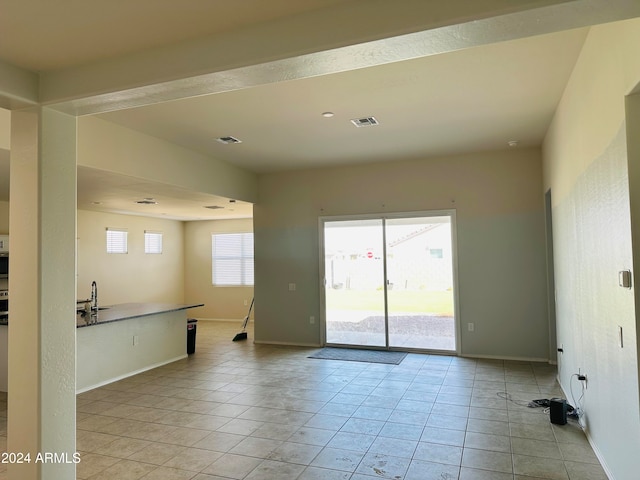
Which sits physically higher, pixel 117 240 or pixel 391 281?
pixel 117 240

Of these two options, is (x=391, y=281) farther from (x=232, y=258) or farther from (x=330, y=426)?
(x=232, y=258)

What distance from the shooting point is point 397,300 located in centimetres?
669

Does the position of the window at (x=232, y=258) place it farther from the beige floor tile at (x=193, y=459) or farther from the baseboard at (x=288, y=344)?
the beige floor tile at (x=193, y=459)

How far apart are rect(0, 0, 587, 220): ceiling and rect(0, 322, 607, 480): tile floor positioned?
2587 millimetres

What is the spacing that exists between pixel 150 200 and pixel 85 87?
4643mm

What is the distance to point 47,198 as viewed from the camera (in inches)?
103

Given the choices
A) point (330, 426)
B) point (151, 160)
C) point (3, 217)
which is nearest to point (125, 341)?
point (151, 160)

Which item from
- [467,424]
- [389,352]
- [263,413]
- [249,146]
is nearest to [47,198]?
[263,413]

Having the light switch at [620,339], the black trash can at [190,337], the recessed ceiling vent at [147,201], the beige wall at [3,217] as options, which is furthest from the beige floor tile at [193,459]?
the beige wall at [3,217]

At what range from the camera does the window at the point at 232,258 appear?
1028cm

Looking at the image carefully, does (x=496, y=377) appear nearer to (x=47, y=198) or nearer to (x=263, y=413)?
(x=263, y=413)

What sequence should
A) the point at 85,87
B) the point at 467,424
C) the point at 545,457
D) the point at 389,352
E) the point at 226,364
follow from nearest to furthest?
the point at 85,87, the point at 545,457, the point at 467,424, the point at 226,364, the point at 389,352

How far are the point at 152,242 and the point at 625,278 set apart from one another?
9.54 m

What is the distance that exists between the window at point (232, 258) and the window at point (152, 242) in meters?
1.23
